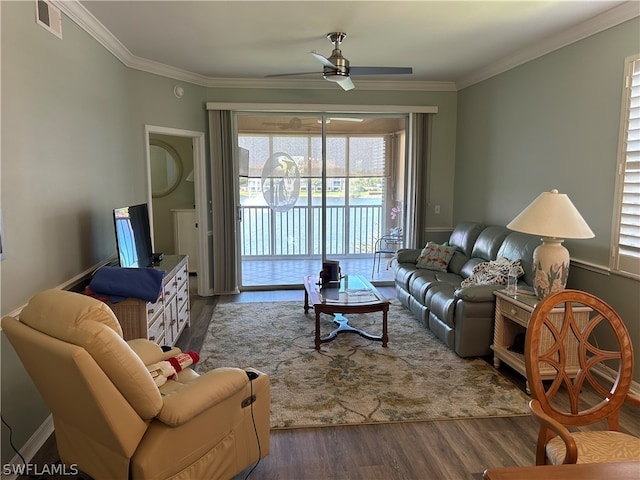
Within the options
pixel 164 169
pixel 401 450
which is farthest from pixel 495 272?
pixel 164 169

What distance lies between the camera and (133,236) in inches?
146

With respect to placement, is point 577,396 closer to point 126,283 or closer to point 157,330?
point 126,283

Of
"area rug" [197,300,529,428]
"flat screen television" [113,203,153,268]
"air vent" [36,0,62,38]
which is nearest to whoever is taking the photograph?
"air vent" [36,0,62,38]

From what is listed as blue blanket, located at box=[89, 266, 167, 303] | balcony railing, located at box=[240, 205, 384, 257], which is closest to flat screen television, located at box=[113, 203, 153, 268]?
blue blanket, located at box=[89, 266, 167, 303]

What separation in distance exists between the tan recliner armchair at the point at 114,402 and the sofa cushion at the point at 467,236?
3.44 metres

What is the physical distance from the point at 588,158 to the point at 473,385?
2.00 meters

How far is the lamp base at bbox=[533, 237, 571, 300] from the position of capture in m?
3.08

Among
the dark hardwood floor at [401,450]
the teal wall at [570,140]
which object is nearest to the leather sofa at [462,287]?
the teal wall at [570,140]

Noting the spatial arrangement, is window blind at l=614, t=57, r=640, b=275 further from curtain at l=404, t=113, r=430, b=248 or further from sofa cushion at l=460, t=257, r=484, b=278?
curtain at l=404, t=113, r=430, b=248

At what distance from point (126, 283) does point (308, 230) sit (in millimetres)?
Result: 3685

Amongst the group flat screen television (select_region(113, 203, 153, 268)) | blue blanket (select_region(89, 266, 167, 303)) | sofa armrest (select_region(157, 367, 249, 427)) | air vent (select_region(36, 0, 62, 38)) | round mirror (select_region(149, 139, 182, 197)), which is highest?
air vent (select_region(36, 0, 62, 38))

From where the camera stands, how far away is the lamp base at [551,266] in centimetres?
308

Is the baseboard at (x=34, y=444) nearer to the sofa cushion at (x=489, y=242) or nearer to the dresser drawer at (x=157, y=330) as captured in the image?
the dresser drawer at (x=157, y=330)

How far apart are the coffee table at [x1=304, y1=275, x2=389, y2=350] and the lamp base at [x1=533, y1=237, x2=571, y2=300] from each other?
48.2 inches
